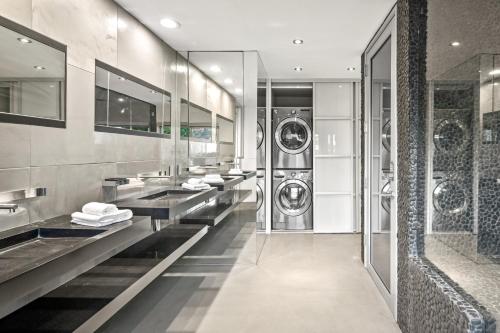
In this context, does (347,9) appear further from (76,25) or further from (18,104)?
A: (18,104)

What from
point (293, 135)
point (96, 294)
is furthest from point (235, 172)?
point (96, 294)

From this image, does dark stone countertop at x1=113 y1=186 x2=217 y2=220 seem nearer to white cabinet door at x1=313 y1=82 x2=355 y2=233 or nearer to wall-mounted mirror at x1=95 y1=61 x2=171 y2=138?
wall-mounted mirror at x1=95 y1=61 x2=171 y2=138

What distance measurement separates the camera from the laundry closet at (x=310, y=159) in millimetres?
5953

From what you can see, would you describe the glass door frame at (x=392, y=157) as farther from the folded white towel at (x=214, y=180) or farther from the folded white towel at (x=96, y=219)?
the folded white towel at (x=96, y=219)

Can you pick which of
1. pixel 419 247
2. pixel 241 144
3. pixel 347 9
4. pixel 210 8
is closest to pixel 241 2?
pixel 210 8

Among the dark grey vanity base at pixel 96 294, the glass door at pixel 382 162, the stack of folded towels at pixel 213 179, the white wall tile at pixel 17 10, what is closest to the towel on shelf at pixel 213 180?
the stack of folded towels at pixel 213 179

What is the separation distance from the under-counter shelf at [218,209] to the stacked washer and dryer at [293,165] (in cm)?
184

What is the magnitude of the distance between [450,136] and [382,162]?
1264 mm

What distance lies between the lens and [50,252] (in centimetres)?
162

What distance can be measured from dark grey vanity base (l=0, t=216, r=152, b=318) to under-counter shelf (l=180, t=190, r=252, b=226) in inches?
52.4

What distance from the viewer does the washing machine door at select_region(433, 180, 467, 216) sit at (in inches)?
84.5

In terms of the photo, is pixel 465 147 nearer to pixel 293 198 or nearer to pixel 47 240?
pixel 47 240

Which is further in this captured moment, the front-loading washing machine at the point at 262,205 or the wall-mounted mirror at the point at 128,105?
the front-loading washing machine at the point at 262,205

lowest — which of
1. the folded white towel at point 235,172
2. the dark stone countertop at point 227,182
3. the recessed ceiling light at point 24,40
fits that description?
the dark stone countertop at point 227,182
